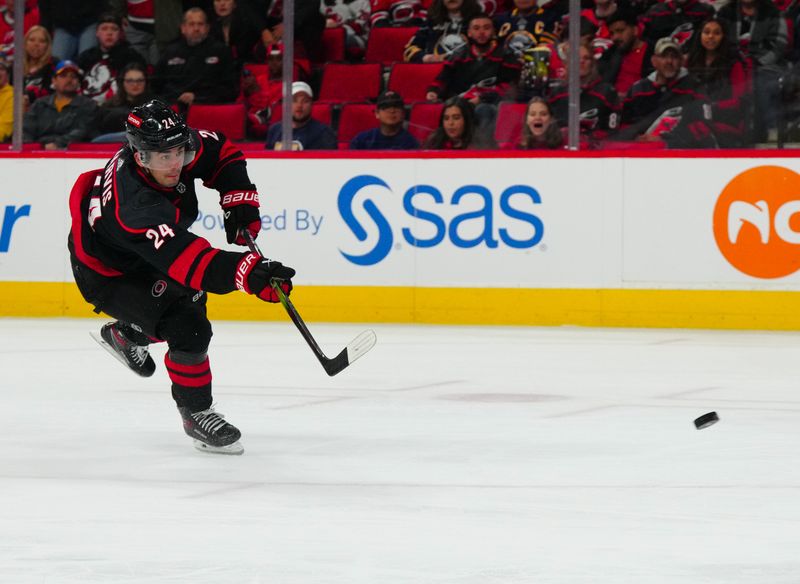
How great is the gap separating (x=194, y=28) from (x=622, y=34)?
8.12 ft

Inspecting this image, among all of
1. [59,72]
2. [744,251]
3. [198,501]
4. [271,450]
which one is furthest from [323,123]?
[198,501]

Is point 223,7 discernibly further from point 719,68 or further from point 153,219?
point 153,219

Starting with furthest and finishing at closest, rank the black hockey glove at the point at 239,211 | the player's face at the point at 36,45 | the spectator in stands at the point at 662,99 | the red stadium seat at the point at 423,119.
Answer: the player's face at the point at 36,45, the red stadium seat at the point at 423,119, the spectator in stands at the point at 662,99, the black hockey glove at the point at 239,211

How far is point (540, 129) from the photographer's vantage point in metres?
8.47

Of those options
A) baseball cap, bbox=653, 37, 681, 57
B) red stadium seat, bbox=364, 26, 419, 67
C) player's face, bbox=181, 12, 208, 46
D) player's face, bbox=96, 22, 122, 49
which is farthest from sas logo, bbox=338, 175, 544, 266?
player's face, bbox=96, 22, 122, 49

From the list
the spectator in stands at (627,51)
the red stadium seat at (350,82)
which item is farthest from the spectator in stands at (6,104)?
the spectator in stands at (627,51)

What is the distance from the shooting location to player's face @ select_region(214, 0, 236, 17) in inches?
350

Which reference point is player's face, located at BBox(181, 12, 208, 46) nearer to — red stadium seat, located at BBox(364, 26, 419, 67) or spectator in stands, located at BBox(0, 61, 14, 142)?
red stadium seat, located at BBox(364, 26, 419, 67)

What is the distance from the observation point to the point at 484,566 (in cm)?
298

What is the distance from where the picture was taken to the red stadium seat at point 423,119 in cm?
859

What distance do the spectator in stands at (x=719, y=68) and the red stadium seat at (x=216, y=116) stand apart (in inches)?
101

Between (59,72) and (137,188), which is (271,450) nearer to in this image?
(137,188)

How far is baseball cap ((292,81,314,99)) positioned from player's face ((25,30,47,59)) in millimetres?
1531

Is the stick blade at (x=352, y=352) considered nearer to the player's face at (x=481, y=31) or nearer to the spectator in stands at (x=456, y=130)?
the spectator in stands at (x=456, y=130)
